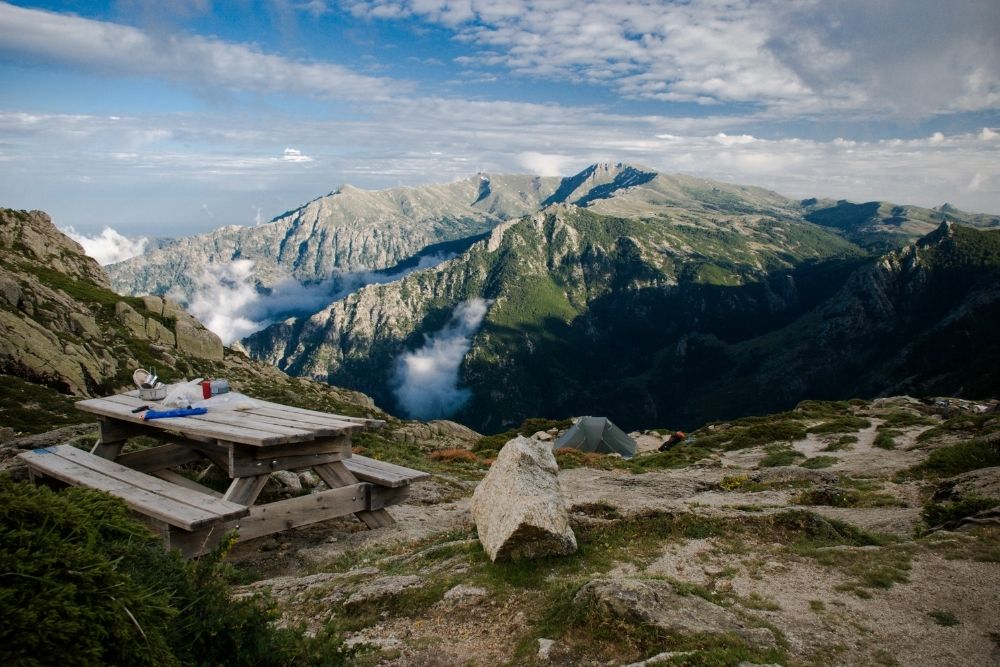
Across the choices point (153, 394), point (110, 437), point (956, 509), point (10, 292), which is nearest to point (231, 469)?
point (153, 394)

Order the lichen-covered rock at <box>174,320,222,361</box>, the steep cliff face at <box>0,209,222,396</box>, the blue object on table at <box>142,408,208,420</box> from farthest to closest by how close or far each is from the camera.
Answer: the lichen-covered rock at <box>174,320,222,361</box> → the steep cliff face at <box>0,209,222,396</box> → the blue object on table at <box>142,408,208,420</box>

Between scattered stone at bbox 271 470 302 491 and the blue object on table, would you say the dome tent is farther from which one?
the blue object on table

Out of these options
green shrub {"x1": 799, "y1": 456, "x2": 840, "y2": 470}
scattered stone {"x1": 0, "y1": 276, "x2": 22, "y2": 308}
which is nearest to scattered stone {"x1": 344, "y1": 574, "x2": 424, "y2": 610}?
green shrub {"x1": 799, "y1": 456, "x2": 840, "y2": 470}

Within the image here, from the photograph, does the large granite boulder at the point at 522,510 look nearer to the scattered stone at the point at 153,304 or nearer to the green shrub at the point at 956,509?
the green shrub at the point at 956,509

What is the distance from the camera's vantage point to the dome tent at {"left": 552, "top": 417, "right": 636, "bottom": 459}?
157 feet

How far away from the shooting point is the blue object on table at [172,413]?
12.2 metres

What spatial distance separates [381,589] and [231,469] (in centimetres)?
394

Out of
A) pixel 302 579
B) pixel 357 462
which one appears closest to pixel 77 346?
pixel 357 462

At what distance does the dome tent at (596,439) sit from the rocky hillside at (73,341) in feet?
95.7

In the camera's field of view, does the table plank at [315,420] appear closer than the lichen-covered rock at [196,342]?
Yes

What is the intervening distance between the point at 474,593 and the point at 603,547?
Answer: 352cm

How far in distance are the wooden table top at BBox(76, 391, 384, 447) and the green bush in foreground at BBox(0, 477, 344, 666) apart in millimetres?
5552

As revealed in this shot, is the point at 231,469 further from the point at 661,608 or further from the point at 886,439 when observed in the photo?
the point at 886,439

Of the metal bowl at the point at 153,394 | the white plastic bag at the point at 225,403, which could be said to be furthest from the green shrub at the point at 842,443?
the metal bowl at the point at 153,394
